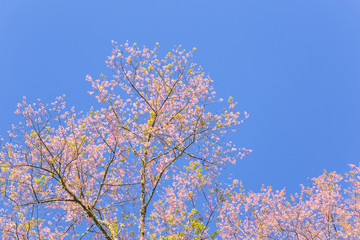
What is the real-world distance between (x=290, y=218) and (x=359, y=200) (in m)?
3.67

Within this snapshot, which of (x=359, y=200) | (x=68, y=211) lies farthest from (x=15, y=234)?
(x=359, y=200)

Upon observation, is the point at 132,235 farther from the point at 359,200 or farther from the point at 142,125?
the point at 359,200

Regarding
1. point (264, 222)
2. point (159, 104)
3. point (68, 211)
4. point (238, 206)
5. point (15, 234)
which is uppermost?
point (159, 104)

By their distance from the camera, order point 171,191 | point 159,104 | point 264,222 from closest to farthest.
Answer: point 159,104 → point 171,191 → point 264,222

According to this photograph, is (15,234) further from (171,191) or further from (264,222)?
(264,222)

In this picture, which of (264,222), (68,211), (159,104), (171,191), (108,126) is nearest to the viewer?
(68,211)

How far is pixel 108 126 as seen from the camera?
10.2 meters

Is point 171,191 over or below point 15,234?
over

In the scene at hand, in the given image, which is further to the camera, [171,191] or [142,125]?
[171,191]

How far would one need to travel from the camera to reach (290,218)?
48.3 feet

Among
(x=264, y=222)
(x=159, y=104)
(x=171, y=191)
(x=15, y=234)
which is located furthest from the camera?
(x=264, y=222)

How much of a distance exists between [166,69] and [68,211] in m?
6.37

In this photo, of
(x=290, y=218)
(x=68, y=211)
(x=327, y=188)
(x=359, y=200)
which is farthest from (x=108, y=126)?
(x=359, y=200)

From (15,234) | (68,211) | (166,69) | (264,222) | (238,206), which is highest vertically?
(166,69)
